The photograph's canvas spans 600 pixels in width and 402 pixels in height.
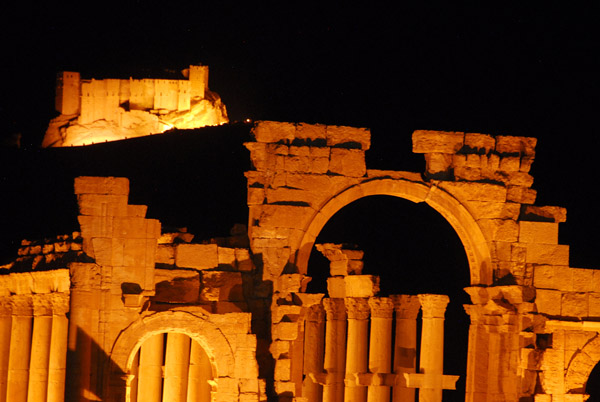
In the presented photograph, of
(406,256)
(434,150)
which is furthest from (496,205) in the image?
(406,256)

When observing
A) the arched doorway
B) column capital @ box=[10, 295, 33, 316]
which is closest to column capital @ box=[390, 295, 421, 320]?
the arched doorway

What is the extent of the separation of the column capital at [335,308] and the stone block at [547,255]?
228 inches

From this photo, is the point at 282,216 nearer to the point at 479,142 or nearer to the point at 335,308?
the point at 479,142

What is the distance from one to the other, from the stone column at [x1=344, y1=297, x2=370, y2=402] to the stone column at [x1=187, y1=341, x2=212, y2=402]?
3.51m

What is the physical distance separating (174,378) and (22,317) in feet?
13.4

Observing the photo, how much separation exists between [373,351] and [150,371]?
5.43 meters

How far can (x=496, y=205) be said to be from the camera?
26875 millimetres

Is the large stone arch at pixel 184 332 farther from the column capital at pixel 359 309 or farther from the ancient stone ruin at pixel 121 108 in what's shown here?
the ancient stone ruin at pixel 121 108

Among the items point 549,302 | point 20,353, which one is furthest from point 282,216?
point 20,353

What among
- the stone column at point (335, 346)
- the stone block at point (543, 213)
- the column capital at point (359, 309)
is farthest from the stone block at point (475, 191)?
the stone column at point (335, 346)

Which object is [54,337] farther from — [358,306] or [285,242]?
[358,306]

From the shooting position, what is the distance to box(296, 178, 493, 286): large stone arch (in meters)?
26.5

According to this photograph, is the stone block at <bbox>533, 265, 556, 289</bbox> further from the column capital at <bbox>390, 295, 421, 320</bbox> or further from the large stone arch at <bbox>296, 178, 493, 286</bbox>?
the column capital at <bbox>390, 295, 421, 320</bbox>

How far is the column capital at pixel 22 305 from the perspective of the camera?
1031 inches
